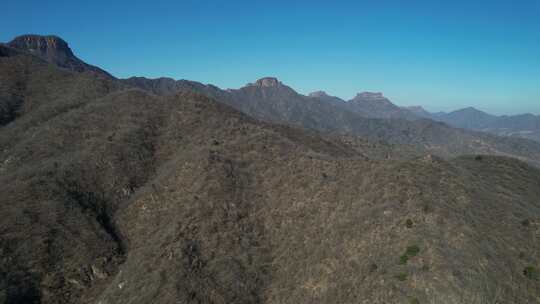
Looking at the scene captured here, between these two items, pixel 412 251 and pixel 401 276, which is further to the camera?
pixel 412 251

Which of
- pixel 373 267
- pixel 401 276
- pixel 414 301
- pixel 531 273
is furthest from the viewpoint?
pixel 373 267

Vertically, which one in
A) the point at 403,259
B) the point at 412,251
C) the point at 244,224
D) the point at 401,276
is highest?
the point at 412,251

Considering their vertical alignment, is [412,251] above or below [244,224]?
above

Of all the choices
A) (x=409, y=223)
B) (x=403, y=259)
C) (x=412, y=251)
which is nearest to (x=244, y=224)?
(x=409, y=223)

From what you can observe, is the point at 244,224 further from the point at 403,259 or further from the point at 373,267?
the point at 403,259

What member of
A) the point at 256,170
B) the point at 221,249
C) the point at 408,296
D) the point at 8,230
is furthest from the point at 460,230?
the point at 8,230

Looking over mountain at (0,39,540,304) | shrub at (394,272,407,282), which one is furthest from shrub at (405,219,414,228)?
shrub at (394,272,407,282)

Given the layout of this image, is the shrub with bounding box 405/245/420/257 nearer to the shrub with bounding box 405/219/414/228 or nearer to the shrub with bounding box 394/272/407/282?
the shrub with bounding box 394/272/407/282

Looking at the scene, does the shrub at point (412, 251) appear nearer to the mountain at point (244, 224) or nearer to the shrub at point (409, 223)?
the mountain at point (244, 224)

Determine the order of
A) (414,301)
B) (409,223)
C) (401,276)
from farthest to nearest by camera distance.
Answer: (409,223), (401,276), (414,301)

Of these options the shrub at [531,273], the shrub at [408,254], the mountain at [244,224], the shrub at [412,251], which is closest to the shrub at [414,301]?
the mountain at [244,224]
